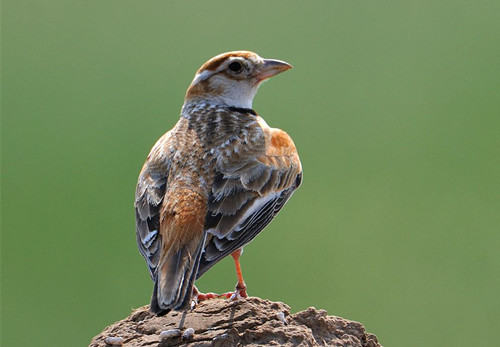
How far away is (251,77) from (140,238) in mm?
2995

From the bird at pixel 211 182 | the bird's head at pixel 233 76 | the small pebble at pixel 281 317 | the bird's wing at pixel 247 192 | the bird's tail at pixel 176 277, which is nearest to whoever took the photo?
the bird's tail at pixel 176 277

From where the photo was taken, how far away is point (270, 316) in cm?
601

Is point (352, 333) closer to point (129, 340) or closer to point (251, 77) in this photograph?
point (129, 340)

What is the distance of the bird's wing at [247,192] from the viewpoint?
6.37 metres

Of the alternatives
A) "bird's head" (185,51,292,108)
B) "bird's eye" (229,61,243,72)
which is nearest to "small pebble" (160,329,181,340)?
"bird's head" (185,51,292,108)

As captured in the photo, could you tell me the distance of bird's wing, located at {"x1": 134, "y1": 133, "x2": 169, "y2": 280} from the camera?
21.0 ft

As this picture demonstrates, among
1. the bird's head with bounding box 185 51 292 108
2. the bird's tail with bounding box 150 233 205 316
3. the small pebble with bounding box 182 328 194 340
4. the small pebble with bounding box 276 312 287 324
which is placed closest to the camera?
the bird's tail with bounding box 150 233 205 316

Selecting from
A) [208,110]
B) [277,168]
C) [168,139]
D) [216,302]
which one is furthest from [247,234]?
[208,110]

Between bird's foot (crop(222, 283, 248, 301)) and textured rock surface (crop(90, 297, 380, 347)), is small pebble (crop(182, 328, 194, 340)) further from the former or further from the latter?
bird's foot (crop(222, 283, 248, 301))

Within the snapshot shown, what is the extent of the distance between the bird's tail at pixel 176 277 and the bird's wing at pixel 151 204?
0.73 ft

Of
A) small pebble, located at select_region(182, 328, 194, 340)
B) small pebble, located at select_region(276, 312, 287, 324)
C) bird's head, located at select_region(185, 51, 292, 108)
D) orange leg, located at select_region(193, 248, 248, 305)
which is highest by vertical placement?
bird's head, located at select_region(185, 51, 292, 108)

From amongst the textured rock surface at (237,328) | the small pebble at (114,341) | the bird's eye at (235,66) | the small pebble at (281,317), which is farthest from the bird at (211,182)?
the small pebble at (281,317)

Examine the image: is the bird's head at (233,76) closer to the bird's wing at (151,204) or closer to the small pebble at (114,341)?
the bird's wing at (151,204)

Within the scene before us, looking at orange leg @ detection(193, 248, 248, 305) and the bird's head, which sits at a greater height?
the bird's head
